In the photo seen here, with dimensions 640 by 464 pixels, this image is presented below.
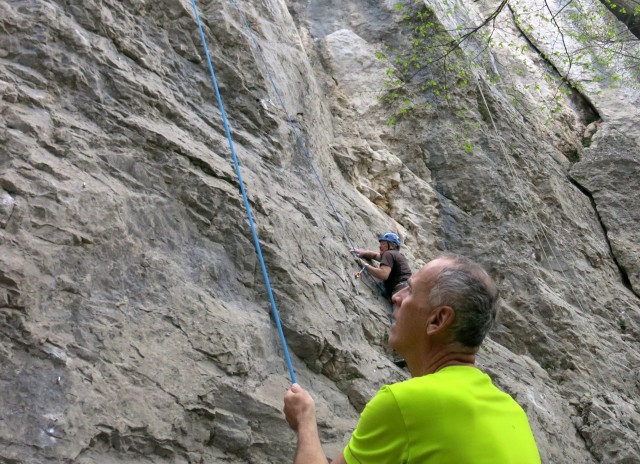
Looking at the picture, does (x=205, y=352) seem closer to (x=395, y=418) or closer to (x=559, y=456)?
(x=395, y=418)

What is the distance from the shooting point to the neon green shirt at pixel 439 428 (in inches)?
71.7

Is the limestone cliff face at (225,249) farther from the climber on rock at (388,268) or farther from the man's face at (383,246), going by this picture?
the climber on rock at (388,268)

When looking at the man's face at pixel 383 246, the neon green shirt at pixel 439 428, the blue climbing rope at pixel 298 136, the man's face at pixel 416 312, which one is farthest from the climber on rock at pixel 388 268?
the neon green shirt at pixel 439 428

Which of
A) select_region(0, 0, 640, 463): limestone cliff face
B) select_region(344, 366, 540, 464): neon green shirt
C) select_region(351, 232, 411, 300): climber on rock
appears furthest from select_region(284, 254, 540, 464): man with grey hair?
select_region(351, 232, 411, 300): climber on rock

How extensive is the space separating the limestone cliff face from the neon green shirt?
1772 millimetres

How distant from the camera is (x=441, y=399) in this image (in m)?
1.89

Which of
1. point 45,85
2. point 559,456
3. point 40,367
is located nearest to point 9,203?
point 40,367

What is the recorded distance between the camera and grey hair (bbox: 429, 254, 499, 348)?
215 cm

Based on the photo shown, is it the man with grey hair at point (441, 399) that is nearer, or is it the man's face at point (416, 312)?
the man with grey hair at point (441, 399)

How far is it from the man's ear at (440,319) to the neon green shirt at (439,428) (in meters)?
0.20

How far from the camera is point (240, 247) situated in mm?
4891

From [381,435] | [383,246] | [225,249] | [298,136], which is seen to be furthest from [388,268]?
[381,435]

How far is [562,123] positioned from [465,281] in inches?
520

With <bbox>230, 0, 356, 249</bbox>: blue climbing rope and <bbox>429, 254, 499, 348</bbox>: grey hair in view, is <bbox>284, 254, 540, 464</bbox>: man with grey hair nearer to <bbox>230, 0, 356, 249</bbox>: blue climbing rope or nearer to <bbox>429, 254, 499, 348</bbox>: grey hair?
<bbox>429, 254, 499, 348</bbox>: grey hair
